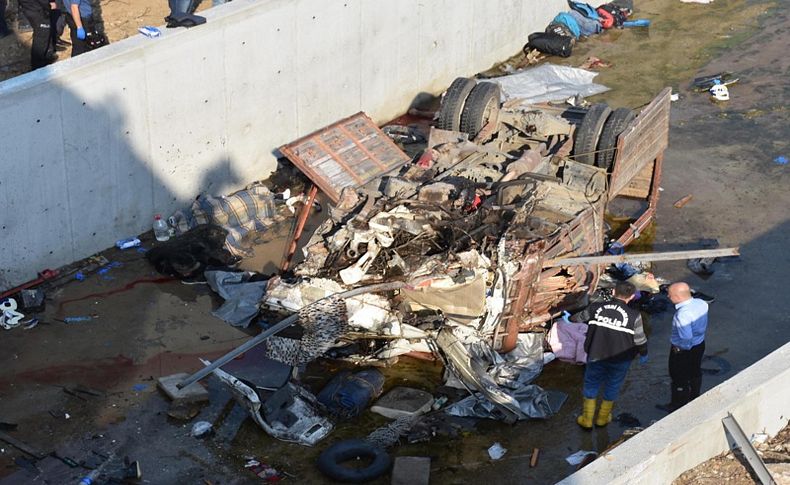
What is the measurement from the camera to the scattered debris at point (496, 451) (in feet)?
30.1

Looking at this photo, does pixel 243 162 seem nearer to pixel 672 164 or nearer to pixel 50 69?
pixel 50 69

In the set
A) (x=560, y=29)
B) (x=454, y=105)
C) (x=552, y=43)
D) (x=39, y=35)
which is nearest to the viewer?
(x=454, y=105)

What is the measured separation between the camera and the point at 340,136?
13.0m

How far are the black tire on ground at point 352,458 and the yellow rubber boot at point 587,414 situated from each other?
67.6 inches

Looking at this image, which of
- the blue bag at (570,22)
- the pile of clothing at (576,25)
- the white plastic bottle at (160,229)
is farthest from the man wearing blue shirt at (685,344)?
the blue bag at (570,22)

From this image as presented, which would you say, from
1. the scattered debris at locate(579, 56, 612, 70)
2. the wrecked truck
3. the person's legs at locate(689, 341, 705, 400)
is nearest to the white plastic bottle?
the wrecked truck

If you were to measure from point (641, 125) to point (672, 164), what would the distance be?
254cm

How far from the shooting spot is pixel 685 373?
9508 mm

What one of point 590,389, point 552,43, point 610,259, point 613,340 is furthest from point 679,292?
point 552,43

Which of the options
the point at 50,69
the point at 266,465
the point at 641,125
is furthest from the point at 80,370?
the point at 641,125

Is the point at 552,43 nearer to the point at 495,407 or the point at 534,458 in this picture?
the point at 495,407

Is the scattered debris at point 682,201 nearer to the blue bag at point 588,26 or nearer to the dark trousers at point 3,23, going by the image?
the blue bag at point 588,26

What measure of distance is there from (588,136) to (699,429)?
5244 mm

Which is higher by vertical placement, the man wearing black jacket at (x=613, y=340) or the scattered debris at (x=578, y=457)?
the man wearing black jacket at (x=613, y=340)
